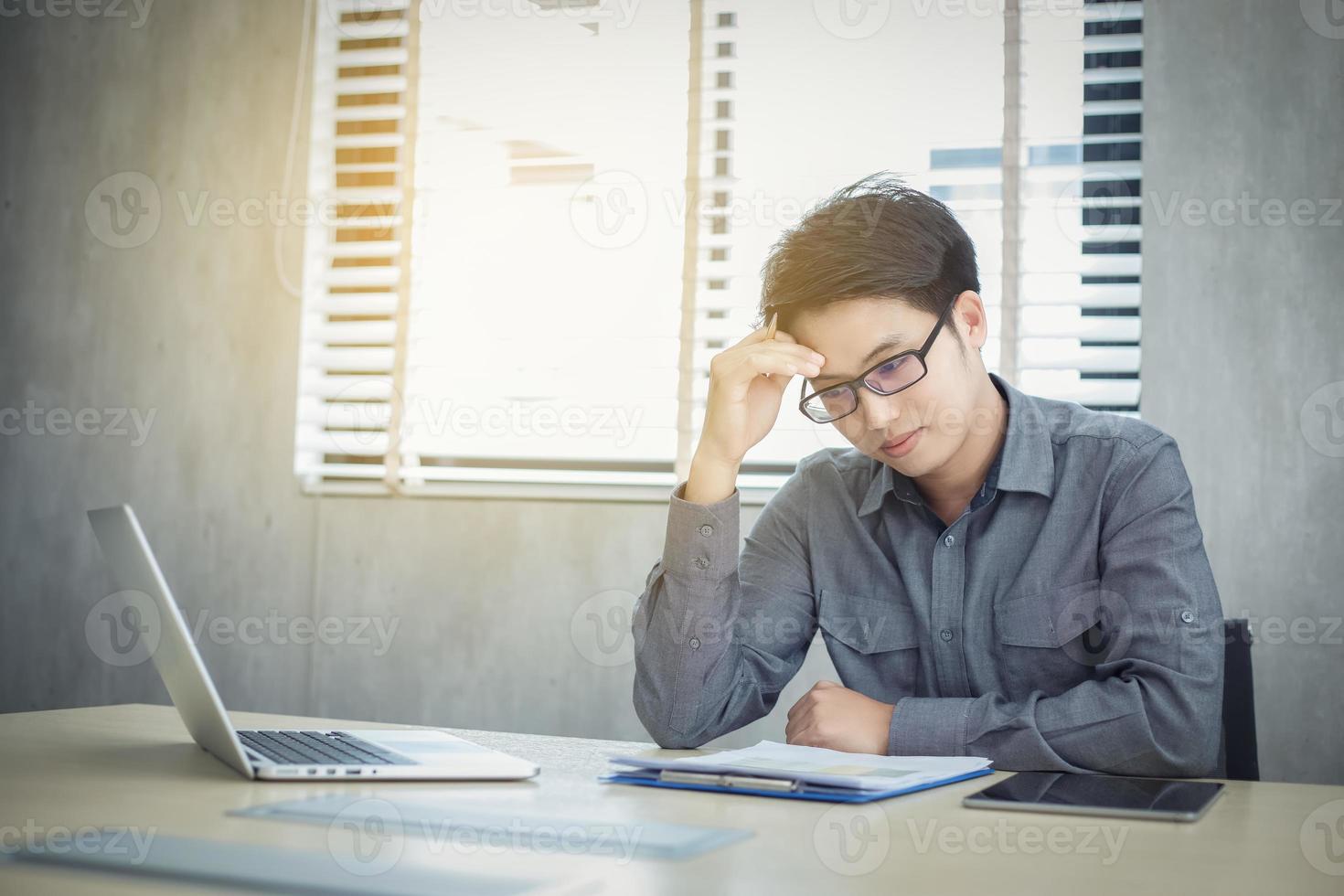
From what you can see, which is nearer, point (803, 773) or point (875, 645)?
point (803, 773)

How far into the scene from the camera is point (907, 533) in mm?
1727

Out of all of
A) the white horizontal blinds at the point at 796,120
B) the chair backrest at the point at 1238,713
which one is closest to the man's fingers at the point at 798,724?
the chair backrest at the point at 1238,713

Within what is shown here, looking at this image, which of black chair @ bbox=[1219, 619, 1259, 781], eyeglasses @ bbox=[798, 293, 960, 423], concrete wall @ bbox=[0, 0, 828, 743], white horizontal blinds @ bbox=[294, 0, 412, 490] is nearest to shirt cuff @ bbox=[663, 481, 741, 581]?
eyeglasses @ bbox=[798, 293, 960, 423]

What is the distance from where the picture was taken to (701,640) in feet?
5.21

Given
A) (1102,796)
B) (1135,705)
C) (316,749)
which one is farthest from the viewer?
(1135,705)

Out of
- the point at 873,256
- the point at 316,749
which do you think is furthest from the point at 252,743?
the point at 873,256

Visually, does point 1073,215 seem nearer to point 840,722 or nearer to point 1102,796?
point 840,722

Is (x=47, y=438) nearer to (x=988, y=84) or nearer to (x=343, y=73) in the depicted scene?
(x=343, y=73)

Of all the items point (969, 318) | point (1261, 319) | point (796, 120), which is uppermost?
point (796, 120)

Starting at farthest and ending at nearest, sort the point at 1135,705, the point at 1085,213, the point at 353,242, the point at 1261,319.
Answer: the point at 353,242 → the point at 1085,213 → the point at 1261,319 → the point at 1135,705

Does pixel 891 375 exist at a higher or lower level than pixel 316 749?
higher

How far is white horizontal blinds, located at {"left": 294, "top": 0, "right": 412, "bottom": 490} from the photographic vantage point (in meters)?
3.07

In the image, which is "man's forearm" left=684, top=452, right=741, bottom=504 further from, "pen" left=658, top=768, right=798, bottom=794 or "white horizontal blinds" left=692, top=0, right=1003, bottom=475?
"white horizontal blinds" left=692, top=0, right=1003, bottom=475

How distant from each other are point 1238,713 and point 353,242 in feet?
7.86
